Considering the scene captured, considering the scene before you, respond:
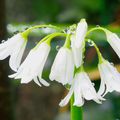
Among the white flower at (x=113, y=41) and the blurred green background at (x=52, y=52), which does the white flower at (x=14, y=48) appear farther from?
the blurred green background at (x=52, y=52)

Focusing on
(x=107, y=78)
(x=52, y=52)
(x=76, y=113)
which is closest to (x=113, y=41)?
(x=107, y=78)

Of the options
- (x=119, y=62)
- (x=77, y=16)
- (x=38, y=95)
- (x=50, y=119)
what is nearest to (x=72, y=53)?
(x=119, y=62)

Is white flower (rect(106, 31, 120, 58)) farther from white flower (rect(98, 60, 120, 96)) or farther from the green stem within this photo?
the green stem

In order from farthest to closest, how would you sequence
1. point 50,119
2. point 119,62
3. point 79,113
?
1. point 50,119
2. point 119,62
3. point 79,113

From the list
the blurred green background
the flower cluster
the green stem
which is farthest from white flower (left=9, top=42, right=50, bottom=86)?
the blurred green background

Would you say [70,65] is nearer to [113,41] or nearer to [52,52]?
[113,41]

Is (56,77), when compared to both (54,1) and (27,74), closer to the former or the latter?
(27,74)
